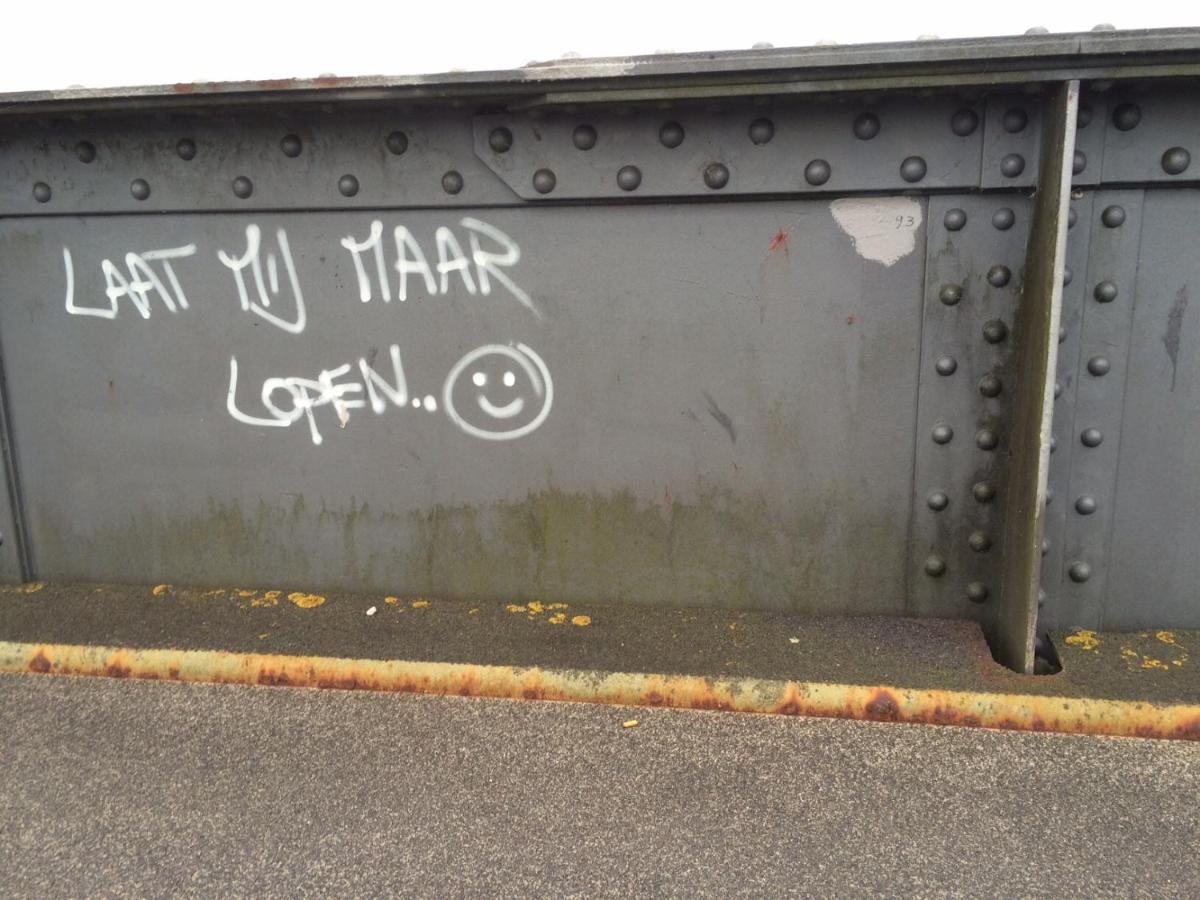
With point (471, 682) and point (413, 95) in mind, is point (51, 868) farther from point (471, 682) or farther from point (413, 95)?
point (413, 95)

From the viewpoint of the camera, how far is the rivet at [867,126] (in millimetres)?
2188

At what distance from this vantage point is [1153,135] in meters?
→ 2.09

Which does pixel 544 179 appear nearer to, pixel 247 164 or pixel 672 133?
pixel 672 133

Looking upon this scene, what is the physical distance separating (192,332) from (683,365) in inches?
60.9

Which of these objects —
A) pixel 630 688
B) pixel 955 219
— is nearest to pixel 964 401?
pixel 955 219

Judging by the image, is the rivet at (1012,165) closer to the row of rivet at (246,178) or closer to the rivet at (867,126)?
the rivet at (867,126)

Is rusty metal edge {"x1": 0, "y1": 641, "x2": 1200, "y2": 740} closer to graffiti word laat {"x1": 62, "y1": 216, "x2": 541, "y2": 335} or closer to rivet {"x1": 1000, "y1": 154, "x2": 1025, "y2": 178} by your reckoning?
graffiti word laat {"x1": 62, "y1": 216, "x2": 541, "y2": 335}

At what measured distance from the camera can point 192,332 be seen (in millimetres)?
2633

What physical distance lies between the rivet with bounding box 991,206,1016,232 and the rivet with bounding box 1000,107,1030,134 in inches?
7.8

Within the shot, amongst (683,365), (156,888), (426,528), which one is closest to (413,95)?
(683,365)

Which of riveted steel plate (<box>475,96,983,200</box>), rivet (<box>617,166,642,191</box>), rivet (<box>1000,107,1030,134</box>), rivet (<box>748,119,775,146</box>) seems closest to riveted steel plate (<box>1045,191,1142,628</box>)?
rivet (<box>1000,107,1030,134</box>)

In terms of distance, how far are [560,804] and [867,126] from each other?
1.84 m

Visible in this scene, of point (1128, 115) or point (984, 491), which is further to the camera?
point (984, 491)

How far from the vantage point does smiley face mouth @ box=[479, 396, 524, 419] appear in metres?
2.51
